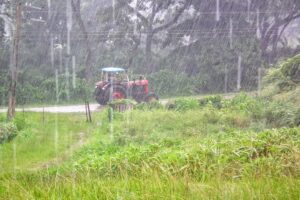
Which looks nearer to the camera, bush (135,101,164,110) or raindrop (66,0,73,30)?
bush (135,101,164,110)

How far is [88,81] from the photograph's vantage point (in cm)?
1534

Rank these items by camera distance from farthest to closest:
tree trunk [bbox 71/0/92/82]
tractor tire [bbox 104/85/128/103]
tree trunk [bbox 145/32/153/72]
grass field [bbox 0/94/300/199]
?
tree trunk [bbox 145/32/153/72], tree trunk [bbox 71/0/92/82], tractor tire [bbox 104/85/128/103], grass field [bbox 0/94/300/199]

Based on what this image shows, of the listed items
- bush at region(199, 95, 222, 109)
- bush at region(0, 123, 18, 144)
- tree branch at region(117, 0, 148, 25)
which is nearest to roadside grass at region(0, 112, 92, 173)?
bush at region(0, 123, 18, 144)

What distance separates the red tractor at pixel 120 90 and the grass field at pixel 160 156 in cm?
181

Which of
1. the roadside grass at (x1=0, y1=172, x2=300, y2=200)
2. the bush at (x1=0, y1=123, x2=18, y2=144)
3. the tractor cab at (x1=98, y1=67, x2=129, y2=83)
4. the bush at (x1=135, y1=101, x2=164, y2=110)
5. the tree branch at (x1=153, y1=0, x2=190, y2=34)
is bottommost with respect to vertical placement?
the bush at (x1=0, y1=123, x2=18, y2=144)

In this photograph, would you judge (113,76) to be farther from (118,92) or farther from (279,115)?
(279,115)

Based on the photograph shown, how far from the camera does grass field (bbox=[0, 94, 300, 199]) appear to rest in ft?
10.8

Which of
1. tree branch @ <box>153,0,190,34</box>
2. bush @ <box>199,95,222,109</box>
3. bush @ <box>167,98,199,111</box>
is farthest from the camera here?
tree branch @ <box>153,0,190,34</box>

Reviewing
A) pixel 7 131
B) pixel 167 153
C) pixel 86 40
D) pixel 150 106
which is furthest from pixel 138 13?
pixel 167 153

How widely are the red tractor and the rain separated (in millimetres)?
37

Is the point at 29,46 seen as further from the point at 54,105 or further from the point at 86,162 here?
the point at 86,162

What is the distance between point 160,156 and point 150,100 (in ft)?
22.0

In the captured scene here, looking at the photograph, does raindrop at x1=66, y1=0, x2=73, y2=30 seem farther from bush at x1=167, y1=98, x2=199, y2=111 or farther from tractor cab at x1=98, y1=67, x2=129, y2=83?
bush at x1=167, y1=98, x2=199, y2=111

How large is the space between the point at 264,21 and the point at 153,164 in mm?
12745
